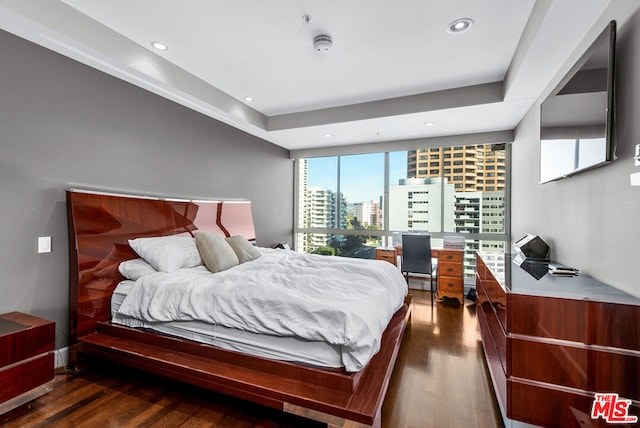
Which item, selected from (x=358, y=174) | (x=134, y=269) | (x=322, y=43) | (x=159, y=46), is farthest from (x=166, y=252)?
(x=358, y=174)

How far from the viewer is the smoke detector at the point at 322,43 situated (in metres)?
2.38

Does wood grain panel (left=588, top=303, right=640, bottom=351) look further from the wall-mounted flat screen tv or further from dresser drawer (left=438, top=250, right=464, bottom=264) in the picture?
dresser drawer (left=438, top=250, right=464, bottom=264)

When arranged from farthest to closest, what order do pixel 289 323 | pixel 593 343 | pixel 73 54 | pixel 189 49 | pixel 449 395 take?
pixel 189 49 < pixel 73 54 < pixel 449 395 < pixel 289 323 < pixel 593 343

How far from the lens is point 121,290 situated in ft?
8.09

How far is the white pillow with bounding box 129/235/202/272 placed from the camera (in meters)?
2.59

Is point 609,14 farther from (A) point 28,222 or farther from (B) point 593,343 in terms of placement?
(A) point 28,222

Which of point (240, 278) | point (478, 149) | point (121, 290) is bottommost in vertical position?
point (121, 290)

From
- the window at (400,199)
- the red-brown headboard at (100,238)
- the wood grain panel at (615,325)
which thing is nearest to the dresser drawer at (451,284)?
the window at (400,199)

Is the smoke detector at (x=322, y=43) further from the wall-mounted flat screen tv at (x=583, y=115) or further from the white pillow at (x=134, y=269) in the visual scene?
the white pillow at (x=134, y=269)

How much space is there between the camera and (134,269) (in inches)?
100

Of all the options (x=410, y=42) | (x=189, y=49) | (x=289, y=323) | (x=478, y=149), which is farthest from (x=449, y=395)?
(x=478, y=149)

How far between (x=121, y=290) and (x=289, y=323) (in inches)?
64.7

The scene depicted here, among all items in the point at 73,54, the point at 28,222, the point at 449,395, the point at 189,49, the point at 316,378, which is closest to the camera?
the point at 316,378

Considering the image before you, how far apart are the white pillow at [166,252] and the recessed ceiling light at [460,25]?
117 inches
